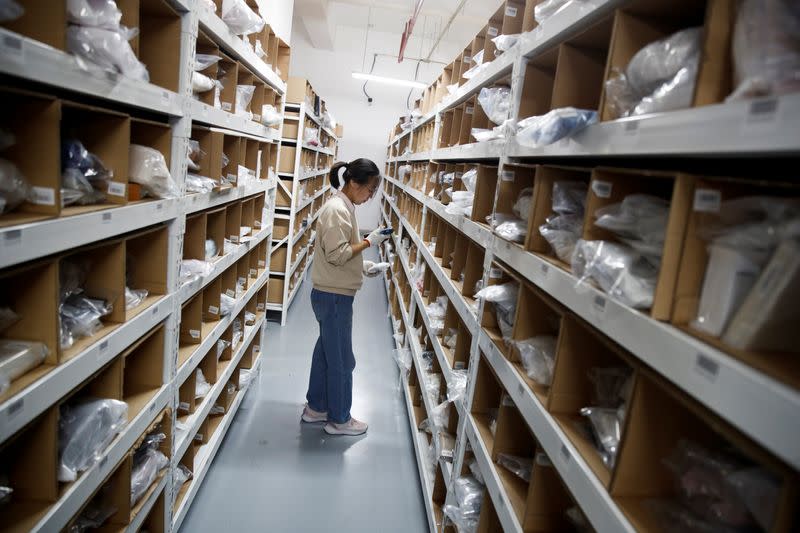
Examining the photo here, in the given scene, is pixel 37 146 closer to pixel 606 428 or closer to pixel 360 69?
pixel 606 428

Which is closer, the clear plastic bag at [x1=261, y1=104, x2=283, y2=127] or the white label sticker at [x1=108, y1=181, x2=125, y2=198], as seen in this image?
the white label sticker at [x1=108, y1=181, x2=125, y2=198]

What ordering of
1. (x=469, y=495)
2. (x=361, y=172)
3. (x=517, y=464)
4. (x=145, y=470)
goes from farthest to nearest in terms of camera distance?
(x=361, y=172) → (x=469, y=495) → (x=145, y=470) → (x=517, y=464)

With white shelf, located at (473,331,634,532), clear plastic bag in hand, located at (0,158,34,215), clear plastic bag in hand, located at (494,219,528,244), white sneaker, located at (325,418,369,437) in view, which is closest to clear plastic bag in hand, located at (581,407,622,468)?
white shelf, located at (473,331,634,532)

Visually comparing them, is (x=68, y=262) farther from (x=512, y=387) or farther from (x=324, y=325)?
(x=324, y=325)

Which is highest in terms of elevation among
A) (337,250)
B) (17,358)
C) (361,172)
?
(361,172)

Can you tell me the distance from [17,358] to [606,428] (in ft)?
4.78

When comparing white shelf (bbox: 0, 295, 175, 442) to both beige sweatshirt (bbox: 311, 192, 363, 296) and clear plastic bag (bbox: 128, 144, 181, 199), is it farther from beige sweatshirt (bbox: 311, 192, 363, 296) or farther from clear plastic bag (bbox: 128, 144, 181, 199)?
beige sweatshirt (bbox: 311, 192, 363, 296)

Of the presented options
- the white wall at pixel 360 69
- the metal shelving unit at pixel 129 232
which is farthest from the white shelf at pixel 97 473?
the white wall at pixel 360 69

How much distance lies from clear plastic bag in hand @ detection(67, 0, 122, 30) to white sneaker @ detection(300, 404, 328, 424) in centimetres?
286

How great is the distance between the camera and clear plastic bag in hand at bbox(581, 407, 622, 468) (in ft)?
3.94

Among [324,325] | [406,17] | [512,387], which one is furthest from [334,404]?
[406,17]

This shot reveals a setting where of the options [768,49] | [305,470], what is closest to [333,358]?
[305,470]

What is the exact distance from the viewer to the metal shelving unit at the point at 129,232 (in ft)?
3.61

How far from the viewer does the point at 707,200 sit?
0.91 m
